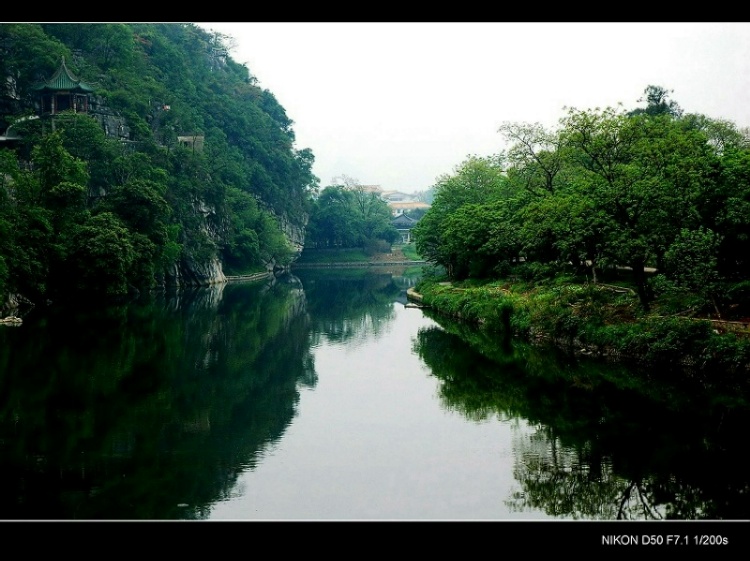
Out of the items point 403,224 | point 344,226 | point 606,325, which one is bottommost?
point 606,325

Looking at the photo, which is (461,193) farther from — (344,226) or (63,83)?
(344,226)

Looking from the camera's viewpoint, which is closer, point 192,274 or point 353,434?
point 353,434

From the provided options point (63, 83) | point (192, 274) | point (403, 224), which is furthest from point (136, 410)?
point (403, 224)

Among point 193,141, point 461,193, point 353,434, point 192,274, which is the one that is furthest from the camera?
point 193,141

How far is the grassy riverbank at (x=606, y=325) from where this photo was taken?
1925 centimetres

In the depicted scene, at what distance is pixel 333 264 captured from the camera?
307 ft

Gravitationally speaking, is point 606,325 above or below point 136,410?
above

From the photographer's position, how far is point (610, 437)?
1540 cm

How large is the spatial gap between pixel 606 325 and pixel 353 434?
10393 mm

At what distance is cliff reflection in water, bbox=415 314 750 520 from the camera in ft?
39.2

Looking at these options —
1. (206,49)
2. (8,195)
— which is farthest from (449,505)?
(206,49)

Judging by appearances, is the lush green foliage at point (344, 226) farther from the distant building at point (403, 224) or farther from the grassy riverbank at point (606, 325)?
the grassy riverbank at point (606, 325)

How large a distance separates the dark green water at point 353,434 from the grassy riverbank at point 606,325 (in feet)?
2.99
